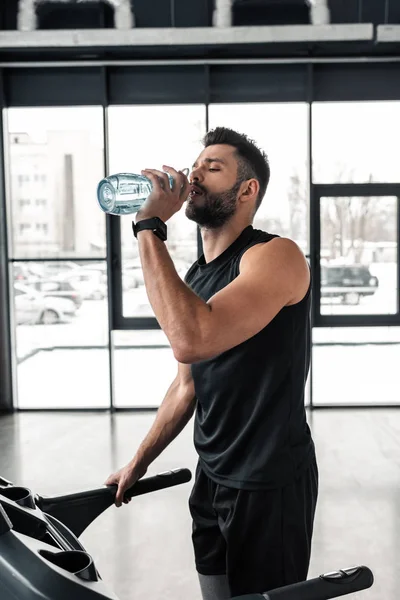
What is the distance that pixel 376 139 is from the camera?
213 inches

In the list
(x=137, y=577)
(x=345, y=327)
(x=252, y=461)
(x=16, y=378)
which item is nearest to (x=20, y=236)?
(x=16, y=378)

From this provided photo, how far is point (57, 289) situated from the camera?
224 inches

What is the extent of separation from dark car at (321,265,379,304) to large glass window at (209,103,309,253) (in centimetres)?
36

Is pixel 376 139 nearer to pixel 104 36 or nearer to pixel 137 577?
pixel 104 36

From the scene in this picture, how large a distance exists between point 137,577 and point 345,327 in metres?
3.40

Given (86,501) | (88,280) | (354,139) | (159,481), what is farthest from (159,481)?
(354,139)

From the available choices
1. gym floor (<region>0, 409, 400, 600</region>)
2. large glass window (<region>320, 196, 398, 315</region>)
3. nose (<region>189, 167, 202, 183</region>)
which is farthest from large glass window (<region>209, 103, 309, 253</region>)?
nose (<region>189, 167, 202, 183</region>)

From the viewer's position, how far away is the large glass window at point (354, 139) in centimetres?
539

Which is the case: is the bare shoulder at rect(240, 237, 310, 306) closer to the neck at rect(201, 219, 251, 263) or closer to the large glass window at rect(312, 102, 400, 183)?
the neck at rect(201, 219, 251, 263)

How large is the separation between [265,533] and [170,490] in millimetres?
2504

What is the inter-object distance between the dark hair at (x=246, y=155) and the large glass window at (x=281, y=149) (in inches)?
154

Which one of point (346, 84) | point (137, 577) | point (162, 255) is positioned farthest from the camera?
point (346, 84)

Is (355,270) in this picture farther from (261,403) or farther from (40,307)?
(261,403)

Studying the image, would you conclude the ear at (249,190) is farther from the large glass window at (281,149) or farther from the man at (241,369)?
the large glass window at (281,149)
